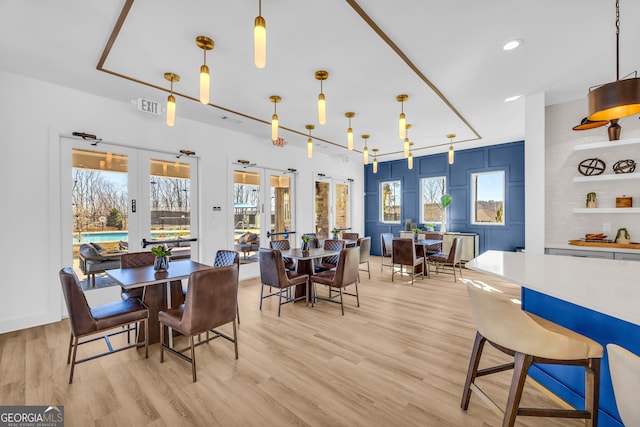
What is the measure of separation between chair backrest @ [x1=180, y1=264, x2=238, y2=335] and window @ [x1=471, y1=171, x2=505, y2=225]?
662 centimetres

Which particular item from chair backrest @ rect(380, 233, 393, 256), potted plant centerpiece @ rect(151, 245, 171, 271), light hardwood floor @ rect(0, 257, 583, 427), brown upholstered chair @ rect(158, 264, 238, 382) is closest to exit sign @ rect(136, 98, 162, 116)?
potted plant centerpiece @ rect(151, 245, 171, 271)

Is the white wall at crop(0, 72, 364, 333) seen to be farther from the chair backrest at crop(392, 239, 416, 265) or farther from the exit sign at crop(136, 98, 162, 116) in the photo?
the chair backrest at crop(392, 239, 416, 265)

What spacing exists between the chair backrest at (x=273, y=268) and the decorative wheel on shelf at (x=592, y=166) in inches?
167

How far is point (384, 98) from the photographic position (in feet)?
12.9

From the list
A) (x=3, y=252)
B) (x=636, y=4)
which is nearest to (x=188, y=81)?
(x=3, y=252)

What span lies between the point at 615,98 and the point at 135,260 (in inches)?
172

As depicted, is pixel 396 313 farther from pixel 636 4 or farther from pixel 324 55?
pixel 636 4

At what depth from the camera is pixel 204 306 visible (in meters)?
2.34

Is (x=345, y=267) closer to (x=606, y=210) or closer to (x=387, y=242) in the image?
(x=387, y=242)

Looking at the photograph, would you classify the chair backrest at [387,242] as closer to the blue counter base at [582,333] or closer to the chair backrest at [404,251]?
the chair backrest at [404,251]

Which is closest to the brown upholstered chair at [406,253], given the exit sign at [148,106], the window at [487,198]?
the window at [487,198]

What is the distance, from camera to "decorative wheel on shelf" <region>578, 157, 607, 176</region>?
375 cm

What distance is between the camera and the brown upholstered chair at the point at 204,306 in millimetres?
2266

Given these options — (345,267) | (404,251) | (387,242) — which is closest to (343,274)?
(345,267)
